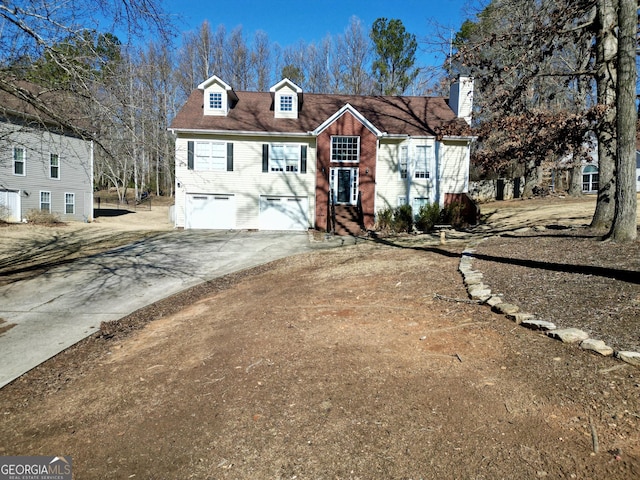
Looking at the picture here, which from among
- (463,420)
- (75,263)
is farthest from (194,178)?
(463,420)

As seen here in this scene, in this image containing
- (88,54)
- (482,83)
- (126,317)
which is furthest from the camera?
(482,83)

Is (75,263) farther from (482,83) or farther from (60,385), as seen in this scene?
(482,83)

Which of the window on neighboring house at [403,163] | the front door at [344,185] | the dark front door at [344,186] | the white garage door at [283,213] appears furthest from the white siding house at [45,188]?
the window on neighboring house at [403,163]

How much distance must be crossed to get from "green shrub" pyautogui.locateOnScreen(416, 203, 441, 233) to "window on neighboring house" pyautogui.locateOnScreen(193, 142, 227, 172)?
396 inches

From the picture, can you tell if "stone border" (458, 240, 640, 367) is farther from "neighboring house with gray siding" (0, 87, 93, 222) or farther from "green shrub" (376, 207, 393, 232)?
"neighboring house with gray siding" (0, 87, 93, 222)

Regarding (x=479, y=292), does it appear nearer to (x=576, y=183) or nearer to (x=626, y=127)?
(x=626, y=127)

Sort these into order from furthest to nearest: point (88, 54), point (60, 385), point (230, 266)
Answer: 1. point (230, 266)
2. point (88, 54)
3. point (60, 385)

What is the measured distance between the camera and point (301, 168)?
20.7 m

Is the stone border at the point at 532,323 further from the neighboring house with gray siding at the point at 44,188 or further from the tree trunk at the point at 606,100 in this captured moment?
the neighboring house with gray siding at the point at 44,188

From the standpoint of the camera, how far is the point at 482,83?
11.0 meters

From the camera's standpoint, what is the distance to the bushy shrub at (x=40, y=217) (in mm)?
21834

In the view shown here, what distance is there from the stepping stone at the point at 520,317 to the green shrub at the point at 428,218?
13.2m

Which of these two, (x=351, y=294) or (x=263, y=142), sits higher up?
(x=263, y=142)

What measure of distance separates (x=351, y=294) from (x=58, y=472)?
493 centimetres
